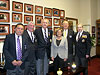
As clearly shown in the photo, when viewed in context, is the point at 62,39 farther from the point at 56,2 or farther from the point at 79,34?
the point at 56,2

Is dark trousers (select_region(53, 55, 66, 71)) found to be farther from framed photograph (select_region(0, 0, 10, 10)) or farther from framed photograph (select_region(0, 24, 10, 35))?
framed photograph (select_region(0, 0, 10, 10))

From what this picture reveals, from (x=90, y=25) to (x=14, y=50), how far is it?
16.7 feet

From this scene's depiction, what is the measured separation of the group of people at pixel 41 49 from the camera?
2432 mm

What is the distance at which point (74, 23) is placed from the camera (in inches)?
251

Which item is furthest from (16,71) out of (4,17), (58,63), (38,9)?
(38,9)

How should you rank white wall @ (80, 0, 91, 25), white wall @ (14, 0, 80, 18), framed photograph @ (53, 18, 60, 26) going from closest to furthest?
white wall @ (14, 0, 80, 18)
framed photograph @ (53, 18, 60, 26)
white wall @ (80, 0, 91, 25)

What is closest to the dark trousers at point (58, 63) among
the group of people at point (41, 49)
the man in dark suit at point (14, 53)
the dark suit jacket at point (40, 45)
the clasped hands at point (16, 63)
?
the group of people at point (41, 49)

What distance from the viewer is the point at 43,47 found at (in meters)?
3.13

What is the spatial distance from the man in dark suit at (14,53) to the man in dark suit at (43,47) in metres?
0.66

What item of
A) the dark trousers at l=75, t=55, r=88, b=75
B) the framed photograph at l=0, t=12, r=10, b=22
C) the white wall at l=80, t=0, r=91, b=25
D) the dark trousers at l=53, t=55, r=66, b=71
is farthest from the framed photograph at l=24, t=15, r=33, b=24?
the white wall at l=80, t=0, r=91, b=25

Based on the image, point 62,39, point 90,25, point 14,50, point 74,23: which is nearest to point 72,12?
point 74,23

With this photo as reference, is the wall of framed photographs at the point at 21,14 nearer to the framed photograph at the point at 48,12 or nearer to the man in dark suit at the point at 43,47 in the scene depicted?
the framed photograph at the point at 48,12

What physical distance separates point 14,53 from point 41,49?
0.83 m

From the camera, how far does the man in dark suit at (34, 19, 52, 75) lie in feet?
10.3
